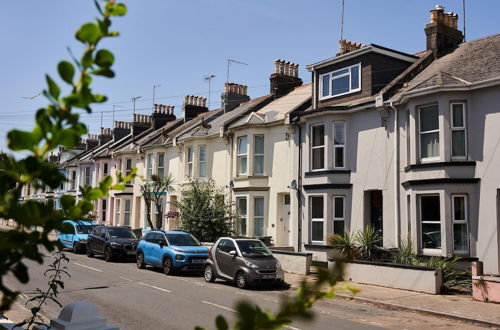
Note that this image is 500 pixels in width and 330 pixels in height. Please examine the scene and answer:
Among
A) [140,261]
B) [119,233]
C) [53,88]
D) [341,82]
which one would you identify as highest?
[341,82]

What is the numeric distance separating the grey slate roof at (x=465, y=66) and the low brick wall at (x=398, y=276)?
6343 millimetres

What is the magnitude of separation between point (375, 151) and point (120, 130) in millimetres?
34027

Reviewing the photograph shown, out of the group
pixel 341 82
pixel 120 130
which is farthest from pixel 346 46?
pixel 120 130

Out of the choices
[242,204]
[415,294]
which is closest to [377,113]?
[415,294]

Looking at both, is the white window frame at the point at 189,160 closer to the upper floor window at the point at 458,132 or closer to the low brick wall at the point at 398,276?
the low brick wall at the point at 398,276

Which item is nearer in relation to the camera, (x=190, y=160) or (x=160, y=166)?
(x=190, y=160)

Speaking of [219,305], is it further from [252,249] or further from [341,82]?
[341,82]

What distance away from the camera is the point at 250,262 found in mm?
15789

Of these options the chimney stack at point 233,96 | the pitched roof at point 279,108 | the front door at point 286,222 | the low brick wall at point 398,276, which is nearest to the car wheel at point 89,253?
the pitched roof at point 279,108

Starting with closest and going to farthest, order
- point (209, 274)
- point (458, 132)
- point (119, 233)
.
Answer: point (458, 132) < point (209, 274) < point (119, 233)

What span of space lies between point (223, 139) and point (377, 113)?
10985mm

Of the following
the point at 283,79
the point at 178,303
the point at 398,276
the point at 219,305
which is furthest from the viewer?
the point at 283,79

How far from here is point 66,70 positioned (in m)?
1.46

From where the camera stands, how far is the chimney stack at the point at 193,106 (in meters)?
39.9
